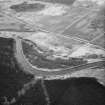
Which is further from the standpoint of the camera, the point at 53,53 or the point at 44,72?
the point at 53,53

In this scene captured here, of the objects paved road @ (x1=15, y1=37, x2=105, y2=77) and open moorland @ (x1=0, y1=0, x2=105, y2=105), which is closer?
open moorland @ (x1=0, y1=0, x2=105, y2=105)

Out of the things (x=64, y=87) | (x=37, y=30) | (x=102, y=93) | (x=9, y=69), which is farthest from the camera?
(x=37, y=30)

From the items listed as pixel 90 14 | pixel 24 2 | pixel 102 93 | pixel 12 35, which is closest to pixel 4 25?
pixel 12 35

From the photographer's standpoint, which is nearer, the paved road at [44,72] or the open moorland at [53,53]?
the open moorland at [53,53]

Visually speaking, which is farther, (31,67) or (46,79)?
(31,67)

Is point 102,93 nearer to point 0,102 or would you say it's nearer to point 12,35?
point 0,102

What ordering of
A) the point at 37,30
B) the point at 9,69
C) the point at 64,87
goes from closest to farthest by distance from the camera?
the point at 64,87 → the point at 9,69 → the point at 37,30

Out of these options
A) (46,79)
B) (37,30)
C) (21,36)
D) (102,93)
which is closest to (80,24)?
(37,30)

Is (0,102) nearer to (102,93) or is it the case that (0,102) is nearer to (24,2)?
(102,93)

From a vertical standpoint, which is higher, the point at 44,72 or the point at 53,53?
the point at 53,53
